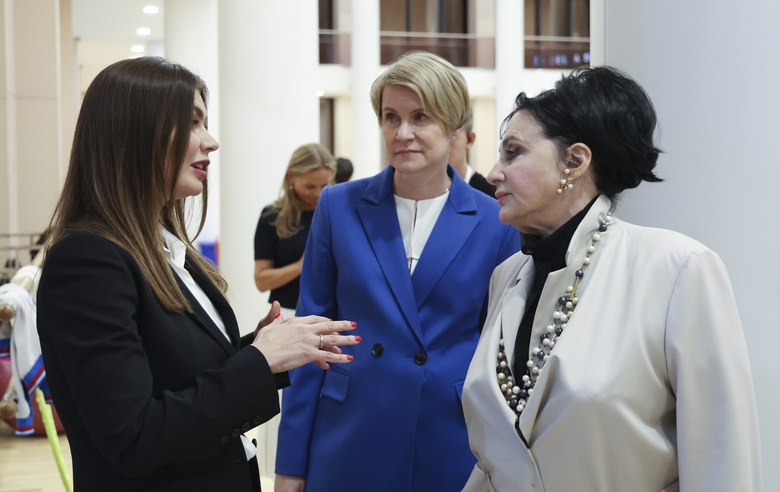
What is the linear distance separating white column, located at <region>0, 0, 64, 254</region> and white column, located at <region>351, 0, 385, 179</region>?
5.52m

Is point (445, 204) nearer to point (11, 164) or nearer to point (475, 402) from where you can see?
point (475, 402)

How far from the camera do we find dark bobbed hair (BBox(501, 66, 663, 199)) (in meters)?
1.63

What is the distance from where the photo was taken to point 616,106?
5.36 ft

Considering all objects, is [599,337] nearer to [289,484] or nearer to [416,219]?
[416,219]

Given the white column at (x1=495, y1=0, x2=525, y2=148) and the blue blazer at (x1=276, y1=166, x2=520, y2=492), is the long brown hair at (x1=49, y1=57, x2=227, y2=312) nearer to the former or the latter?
the blue blazer at (x1=276, y1=166, x2=520, y2=492)

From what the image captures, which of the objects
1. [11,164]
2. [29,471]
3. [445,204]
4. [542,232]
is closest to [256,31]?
[29,471]

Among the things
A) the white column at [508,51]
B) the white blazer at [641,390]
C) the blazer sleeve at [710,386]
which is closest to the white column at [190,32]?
the white column at [508,51]

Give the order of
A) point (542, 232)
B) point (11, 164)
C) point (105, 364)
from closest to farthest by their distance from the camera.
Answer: point (105, 364) < point (542, 232) < point (11, 164)

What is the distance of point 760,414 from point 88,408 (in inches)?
57.7

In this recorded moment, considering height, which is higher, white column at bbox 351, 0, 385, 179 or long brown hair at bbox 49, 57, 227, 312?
white column at bbox 351, 0, 385, 179

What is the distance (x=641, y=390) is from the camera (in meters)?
1.48

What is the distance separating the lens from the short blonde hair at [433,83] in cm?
216

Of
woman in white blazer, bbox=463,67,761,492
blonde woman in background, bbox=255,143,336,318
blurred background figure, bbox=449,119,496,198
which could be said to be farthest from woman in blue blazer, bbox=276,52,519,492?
blonde woman in background, bbox=255,143,336,318

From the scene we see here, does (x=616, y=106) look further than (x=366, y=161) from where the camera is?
No
